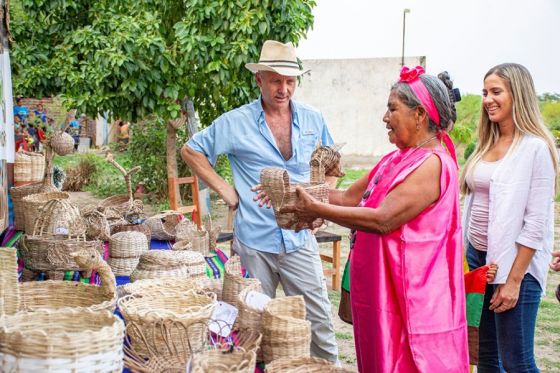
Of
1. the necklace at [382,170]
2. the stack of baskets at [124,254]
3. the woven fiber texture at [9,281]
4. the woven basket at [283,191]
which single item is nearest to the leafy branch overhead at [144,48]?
the stack of baskets at [124,254]

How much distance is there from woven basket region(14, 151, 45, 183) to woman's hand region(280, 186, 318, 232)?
10.6 feet

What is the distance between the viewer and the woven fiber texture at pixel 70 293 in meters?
2.34

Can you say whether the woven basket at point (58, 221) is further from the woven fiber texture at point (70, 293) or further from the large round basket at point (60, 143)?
the large round basket at point (60, 143)

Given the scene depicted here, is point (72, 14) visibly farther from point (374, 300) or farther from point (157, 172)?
point (374, 300)

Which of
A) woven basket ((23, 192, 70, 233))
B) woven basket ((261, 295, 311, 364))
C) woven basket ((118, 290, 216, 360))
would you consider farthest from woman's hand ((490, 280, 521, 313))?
woven basket ((23, 192, 70, 233))

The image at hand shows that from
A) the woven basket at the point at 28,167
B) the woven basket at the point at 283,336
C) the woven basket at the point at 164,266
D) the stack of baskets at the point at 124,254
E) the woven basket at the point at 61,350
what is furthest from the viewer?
the woven basket at the point at 28,167

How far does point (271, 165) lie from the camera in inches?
132

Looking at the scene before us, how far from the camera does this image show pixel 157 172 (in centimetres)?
1037

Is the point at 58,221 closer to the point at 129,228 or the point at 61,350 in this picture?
the point at 129,228

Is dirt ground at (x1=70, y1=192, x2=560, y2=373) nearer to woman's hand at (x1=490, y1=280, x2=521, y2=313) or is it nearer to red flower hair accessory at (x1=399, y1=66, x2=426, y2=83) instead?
woman's hand at (x1=490, y1=280, x2=521, y2=313)

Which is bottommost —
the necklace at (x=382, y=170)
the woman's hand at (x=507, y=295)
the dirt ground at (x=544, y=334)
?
the dirt ground at (x=544, y=334)

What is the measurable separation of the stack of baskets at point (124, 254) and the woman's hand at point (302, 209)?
4.13 feet

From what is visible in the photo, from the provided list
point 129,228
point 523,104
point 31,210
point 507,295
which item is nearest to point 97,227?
point 129,228

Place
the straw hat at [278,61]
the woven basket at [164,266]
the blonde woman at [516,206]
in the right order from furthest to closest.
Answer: the straw hat at [278,61] → the woven basket at [164,266] → the blonde woman at [516,206]
